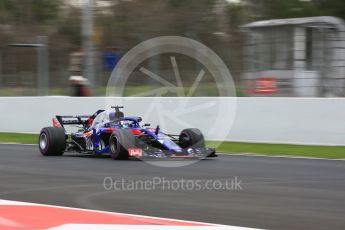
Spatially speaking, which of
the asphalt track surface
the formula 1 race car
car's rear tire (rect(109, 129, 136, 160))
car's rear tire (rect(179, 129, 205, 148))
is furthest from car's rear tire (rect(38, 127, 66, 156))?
car's rear tire (rect(179, 129, 205, 148))

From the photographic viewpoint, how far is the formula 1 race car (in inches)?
442

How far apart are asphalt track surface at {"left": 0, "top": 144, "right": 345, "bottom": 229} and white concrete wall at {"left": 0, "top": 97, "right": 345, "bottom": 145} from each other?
266 cm

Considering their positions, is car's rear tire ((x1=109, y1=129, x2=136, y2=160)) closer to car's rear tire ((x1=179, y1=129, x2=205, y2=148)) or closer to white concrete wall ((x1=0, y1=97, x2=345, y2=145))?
car's rear tire ((x1=179, y1=129, x2=205, y2=148))

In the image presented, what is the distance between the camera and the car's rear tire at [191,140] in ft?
38.4

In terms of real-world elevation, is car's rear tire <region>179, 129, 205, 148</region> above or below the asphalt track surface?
above

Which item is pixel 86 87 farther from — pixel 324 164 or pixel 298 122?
pixel 324 164

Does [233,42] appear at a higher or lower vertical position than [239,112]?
higher

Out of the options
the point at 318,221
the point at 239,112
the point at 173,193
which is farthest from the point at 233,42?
the point at 318,221

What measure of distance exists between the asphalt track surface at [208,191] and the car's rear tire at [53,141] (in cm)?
34

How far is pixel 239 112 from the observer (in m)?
15.6

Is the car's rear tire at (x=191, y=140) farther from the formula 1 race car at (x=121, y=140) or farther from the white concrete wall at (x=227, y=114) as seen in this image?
the white concrete wall at (x=227, y=114)

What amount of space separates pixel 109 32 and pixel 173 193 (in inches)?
925

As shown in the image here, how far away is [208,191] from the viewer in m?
7.95

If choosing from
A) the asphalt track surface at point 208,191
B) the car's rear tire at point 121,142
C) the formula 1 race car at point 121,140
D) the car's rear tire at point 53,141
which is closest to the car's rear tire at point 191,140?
the formula 1 race car at point 121,140
